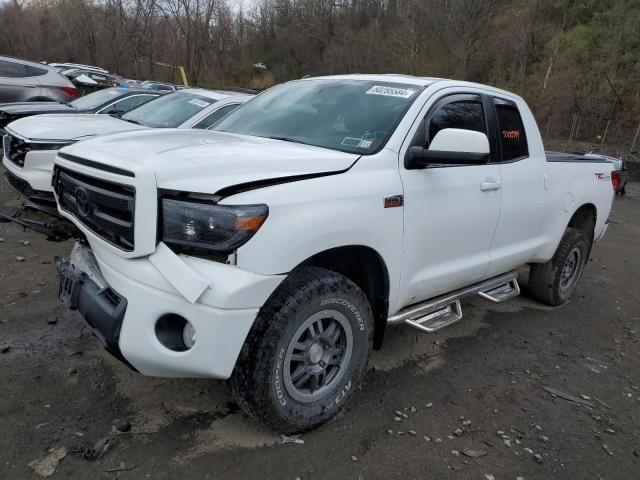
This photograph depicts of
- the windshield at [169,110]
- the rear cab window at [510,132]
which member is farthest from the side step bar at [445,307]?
the windshield at [169,110]

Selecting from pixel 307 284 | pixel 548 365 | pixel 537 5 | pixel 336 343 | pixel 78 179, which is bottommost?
pixel 548 365

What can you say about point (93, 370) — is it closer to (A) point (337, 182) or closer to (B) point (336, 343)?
(B) point (336, 343)

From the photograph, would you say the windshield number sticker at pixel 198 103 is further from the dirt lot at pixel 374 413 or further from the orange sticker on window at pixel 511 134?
the orange sticker on window at pixel 511 134

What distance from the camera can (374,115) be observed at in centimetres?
325

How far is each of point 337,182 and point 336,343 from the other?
2.88ft

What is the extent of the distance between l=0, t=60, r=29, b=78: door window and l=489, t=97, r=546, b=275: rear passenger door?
10.2 metres

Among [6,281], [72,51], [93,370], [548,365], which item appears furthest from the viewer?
[72,51]

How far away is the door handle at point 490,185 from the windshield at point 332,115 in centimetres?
78

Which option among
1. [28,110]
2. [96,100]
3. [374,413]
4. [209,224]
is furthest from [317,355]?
[96,100]

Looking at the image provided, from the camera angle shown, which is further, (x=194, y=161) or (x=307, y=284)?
(x=307, y=284)

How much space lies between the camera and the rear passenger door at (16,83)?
10.4 meters

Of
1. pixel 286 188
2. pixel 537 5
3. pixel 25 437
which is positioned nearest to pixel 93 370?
pixel 25 437

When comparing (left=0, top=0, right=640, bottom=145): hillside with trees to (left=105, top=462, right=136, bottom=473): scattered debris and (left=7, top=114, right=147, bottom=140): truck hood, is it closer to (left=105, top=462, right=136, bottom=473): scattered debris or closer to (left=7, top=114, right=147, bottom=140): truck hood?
(left=7, top=114, right=147, bottom=140): truck hood

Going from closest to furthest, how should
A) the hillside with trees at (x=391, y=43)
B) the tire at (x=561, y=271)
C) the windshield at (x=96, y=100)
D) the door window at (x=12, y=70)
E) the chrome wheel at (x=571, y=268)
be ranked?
the tire at (x=561, y=271), the chrome wheel at (x=571, y=268), the windshield at (x=96, y=100), the door window at (x=12, y=70), the hillside with trees at (x=391, y=43)
